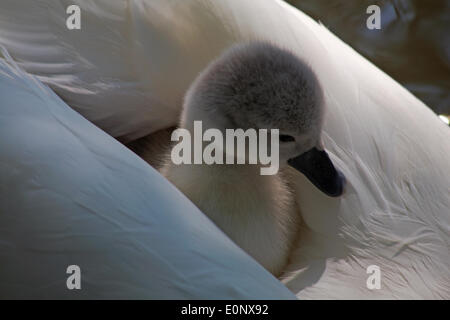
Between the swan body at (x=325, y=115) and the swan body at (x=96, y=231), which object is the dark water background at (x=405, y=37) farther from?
the swan body at (x=96, y=231)

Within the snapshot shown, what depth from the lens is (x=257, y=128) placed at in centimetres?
126

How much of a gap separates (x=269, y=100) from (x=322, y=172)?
0.49 ft

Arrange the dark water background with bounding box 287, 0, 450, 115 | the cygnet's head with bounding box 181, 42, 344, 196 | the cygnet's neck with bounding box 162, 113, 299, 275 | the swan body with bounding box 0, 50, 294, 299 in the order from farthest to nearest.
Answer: the dark water background with bounding box 287, 0, 450, 115 < the cygnet's neck with bounding box 162, 113, 299, 275 < the cygnet's head with bounding box 181, 42, 344, 196 < the swan body with bounding box 0, 50, 294, 299

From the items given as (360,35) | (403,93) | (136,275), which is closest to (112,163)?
(136,275)

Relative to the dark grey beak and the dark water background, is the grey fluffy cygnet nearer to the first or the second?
the dark grey beak

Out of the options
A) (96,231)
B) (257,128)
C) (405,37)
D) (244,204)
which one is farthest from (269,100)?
(405,37)

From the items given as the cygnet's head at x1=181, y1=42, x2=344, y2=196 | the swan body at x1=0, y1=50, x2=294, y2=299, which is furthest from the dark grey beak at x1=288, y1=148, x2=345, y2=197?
the swan body at x1=0, y1=50, x2=294, y2=299

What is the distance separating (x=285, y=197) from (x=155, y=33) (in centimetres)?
35

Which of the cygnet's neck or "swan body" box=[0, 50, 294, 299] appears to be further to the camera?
the cygnet's neck

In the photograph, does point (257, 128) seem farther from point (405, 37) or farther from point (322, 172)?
point (405, 37)

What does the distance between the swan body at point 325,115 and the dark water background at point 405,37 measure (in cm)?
89

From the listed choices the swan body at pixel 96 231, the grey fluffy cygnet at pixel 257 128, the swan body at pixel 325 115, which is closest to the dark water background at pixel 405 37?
the swan body at pixel 325 115

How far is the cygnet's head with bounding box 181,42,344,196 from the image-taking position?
4.06ft

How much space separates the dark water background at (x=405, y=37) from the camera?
A: 7.63ft
